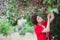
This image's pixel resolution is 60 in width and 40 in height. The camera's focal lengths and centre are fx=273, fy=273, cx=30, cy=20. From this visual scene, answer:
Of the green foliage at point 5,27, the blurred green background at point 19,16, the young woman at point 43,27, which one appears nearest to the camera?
the young woman at point 43,27

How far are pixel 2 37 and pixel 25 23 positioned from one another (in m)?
0.43

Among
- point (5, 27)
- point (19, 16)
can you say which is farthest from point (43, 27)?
point (5, 27)

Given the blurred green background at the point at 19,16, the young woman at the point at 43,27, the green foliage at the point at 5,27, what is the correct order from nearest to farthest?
the young woman at the point at 43,27
the blurred green background at the point at 19,16
the green foliage at the point at 5,27

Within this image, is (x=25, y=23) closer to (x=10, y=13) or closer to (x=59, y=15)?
(x=10, y=13)

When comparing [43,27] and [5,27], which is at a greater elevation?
[43,27]

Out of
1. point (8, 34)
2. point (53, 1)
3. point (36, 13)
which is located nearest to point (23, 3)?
point (36, 13)

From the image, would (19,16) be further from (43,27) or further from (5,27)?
(43,27)

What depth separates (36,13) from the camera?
3.32 meters

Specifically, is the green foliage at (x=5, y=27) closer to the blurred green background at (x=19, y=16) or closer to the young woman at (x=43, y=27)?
the blurred green background at (x=19, y=16)

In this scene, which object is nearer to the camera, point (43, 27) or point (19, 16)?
point (43, 27)

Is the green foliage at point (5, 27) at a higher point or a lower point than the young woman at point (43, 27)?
lower

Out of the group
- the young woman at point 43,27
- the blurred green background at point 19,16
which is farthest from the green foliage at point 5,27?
the young woman at point 43,27

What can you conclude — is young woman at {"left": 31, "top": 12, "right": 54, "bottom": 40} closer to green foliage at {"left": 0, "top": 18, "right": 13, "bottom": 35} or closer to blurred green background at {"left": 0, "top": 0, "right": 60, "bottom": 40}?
blurred green background at {"left": 0, "top": 0, "right": 60, "bottom": 40}

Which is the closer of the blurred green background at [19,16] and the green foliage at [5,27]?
the blurred green background at [19,16]
